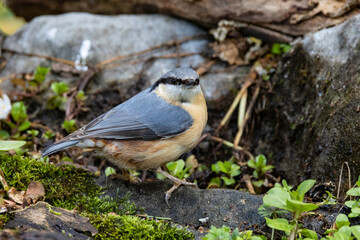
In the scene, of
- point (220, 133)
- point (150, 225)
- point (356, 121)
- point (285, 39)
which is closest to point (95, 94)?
point (220, 133)

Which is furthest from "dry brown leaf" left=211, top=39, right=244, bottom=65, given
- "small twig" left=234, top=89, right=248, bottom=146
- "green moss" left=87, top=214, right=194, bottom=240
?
"green moss" left=87, top=214, right=194, bottom=240

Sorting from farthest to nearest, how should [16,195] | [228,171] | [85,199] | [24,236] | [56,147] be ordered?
1. [228,171]
2. [56,147]
3. [85,199]
4. [16,195]
5. [24,236]

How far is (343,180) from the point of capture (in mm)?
3570

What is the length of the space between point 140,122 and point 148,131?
0.40 feet

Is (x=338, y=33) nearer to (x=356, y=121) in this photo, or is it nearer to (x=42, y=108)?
(x=356, y=121)

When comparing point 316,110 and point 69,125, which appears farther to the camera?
point 69,125

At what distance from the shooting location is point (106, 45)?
5906 mm

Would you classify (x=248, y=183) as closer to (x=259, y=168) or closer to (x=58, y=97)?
(x=259, y=168)

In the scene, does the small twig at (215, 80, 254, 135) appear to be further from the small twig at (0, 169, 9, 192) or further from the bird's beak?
the small twig at (0, 169, 9, 192)

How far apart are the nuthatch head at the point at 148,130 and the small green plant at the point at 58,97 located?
147 centimetres

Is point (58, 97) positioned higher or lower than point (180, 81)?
lower

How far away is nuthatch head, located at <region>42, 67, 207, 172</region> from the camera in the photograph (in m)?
3.79

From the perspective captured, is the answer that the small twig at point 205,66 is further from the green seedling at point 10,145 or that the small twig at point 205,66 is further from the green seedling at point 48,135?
the green seedling at point 10,145

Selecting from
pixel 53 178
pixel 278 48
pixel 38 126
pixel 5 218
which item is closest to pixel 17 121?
pixel 38 126
